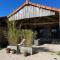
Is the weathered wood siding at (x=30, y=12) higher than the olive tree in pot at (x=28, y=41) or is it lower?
higher

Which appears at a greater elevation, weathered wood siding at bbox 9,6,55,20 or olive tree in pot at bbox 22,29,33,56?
weathered wood siding at bbox 9,6,55,20

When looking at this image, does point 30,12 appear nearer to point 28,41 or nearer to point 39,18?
point 39,18

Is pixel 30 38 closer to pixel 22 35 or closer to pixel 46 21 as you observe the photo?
pixel 22 35

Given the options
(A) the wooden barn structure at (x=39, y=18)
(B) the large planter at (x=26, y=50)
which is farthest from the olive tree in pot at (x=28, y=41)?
(A) the wooden barn structure at (x=39, y=18)

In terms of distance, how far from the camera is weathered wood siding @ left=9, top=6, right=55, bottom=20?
16.6 m

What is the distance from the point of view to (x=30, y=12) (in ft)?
59.4

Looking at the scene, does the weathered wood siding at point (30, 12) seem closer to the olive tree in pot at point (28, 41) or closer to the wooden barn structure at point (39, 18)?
the wooden barn structure at point (39, 18)

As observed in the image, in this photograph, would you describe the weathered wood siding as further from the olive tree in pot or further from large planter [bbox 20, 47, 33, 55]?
large planter [bbox 20, 47, 33, 55]

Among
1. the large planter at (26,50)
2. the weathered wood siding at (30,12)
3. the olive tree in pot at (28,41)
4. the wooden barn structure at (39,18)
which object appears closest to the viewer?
the large planter at (26,50)

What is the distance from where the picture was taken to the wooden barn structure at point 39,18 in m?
16.8

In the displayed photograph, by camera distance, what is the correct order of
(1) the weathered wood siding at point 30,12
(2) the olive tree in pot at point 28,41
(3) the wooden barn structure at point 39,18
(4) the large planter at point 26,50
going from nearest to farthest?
(4) the large planter at point 26,50 < (2) the olive tree in pot at point 28,41 < (1) the weathered wood siding at point 30,12 < (3) the wooden barn structure at point 39,18

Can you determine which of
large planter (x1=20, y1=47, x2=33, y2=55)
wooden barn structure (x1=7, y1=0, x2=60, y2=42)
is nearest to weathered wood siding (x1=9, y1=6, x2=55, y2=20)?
wooden barn structure (x1=7, y1=0, x2=60, y2=42)

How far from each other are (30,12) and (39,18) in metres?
1.45

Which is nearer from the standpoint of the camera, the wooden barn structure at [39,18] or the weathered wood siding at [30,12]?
the weathered wood siding at [30,12]
